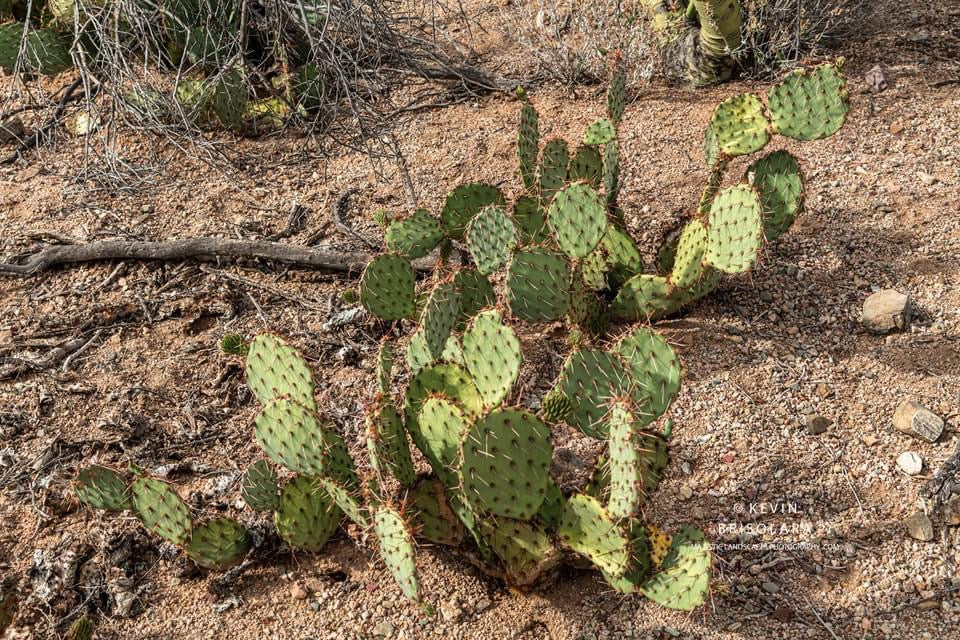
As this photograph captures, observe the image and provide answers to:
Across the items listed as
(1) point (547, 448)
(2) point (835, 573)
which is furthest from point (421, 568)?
(2) point (835, 573)

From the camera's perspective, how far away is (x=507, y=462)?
228 centimetres

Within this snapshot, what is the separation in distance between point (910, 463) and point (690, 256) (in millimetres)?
1032

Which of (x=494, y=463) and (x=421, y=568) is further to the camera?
(x=421, y=568)

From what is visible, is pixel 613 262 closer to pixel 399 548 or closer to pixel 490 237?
pixel 490 237

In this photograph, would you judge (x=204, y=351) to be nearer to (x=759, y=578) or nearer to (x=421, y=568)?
(x=421, y=568)

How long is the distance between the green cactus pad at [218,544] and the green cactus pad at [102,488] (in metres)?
0.25

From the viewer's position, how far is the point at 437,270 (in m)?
2.96

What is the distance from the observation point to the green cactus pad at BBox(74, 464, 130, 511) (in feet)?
A: 8.63

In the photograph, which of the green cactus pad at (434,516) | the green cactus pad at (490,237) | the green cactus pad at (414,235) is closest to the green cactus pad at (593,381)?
the green cactus pad at (434,516)

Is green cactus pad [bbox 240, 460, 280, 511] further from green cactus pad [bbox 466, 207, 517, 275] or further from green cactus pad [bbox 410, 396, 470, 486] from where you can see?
green cactus pad [bbox 466, 207, 517, 275]

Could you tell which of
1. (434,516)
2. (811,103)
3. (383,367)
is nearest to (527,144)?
(811,103)

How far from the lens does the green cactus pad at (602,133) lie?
3.51 metres

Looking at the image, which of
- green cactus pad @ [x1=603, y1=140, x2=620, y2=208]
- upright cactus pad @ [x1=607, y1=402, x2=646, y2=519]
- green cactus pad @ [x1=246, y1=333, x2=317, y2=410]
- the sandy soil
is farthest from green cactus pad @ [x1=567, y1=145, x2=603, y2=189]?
upright cactus pad @ [x1=607, y1=402, x2=646, y2=519]

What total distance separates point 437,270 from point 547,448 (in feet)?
2.92
